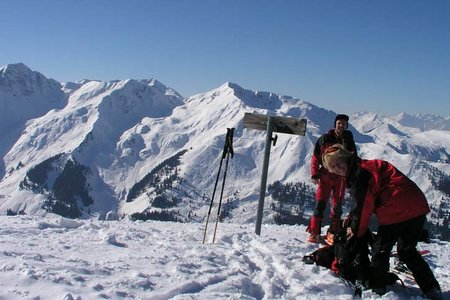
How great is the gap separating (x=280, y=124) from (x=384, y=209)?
18.5 ft

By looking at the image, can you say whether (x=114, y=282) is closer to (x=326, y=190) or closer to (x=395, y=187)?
(x=395, y=187)

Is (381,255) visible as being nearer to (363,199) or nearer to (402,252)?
(402,252)

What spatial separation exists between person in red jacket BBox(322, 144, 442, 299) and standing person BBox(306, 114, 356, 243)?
3.54 m

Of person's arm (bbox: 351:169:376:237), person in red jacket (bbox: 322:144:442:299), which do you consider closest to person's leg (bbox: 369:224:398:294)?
person in red jacket (bbox: 322:144:442:299)

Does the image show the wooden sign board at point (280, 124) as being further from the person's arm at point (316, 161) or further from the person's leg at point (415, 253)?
the person's leg at point (415, 253)

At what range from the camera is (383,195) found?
6.90 meters

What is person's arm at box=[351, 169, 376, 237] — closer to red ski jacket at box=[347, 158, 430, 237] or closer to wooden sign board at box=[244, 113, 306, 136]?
red ski jacket at box=[347, 158, 430, 237]


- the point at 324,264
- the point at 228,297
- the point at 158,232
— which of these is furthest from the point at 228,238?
the point at 228,297

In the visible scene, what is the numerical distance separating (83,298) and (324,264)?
172 inches

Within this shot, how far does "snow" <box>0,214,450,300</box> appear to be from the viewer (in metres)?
6.55

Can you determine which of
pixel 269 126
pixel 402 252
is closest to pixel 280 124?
pixel 269 126

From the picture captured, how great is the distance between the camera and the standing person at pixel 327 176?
10812 mm

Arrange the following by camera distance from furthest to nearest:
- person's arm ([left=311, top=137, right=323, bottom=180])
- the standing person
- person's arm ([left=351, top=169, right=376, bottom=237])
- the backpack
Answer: person's arm ([left=311, top=137, right=323, bottom=180]) < the standing person < the backpack < person's arm ([left=351, top=169, right=376, bottom=237])

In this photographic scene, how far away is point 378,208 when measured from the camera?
22.8 feet
